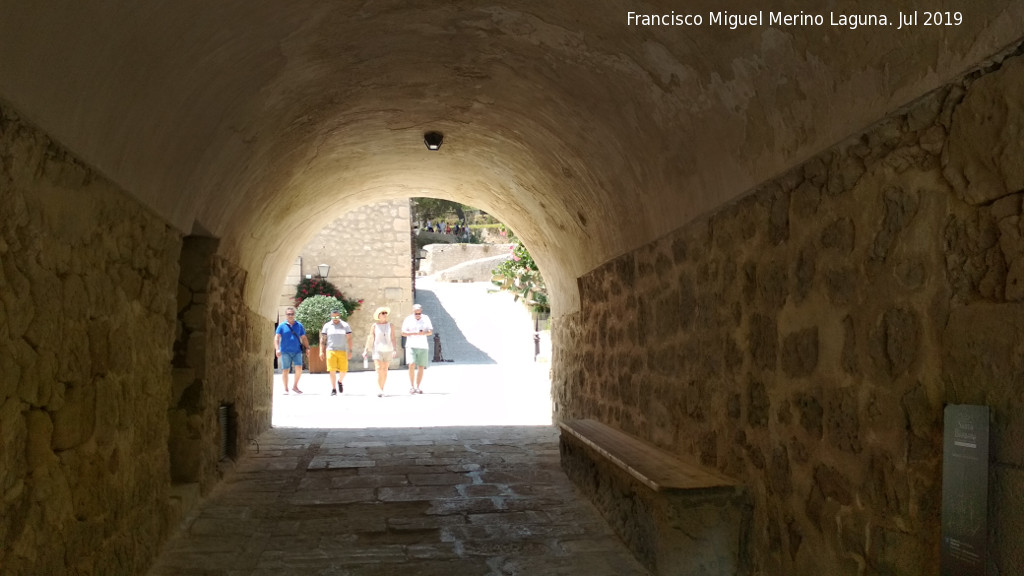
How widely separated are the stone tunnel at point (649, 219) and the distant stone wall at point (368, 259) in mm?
15842

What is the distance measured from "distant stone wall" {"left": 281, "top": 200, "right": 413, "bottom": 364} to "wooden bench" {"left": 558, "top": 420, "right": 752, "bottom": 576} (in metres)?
17.3

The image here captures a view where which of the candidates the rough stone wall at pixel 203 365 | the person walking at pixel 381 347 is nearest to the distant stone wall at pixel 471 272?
the person walking at pixel 381 347

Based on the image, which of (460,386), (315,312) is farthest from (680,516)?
(315,312)

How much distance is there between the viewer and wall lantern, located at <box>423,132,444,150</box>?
606 cm

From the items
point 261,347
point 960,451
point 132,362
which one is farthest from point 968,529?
point 261,347

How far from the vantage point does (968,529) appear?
6.39ft

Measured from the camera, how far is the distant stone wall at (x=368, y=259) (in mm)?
21047

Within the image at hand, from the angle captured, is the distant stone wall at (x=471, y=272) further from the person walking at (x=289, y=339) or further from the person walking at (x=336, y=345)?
the person walking at (x=289, y=339)

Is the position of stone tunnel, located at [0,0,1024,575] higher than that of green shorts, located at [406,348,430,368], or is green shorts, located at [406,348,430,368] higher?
stone tunnel, located at [0,0,1024,575]

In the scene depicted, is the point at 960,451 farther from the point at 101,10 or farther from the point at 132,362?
the point at 132,362

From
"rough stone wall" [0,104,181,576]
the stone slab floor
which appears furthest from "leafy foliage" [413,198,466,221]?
"rough stone wall" [0,104,181,576]

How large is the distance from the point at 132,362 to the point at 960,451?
3.06 meters

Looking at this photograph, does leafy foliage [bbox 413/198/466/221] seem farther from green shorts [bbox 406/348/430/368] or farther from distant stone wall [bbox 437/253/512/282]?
green shorts [bbox 406/348/430/368]

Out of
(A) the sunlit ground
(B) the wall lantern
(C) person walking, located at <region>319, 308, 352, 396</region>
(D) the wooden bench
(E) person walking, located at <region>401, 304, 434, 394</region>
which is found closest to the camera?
(D) the wooden bench
